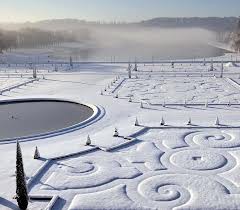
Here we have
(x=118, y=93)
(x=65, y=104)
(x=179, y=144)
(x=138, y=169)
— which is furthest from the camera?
(x=118, y=93)

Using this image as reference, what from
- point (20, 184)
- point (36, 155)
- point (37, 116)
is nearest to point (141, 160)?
point (36, 155)

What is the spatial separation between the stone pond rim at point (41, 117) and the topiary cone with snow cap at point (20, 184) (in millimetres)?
14312

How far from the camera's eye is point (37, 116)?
4472 centimetres

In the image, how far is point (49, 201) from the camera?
22.3m

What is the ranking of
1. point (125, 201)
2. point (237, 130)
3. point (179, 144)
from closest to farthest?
point (125, 201)
point (179, 144)
point (237, 130)

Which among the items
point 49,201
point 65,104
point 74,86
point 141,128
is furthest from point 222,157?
point 74,86

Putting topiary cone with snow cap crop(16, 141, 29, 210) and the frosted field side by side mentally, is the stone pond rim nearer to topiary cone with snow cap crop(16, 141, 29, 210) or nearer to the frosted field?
the frosted field

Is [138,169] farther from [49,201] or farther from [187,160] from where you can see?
[49,201]

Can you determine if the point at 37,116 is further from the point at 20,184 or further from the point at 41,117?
the point at 20,184

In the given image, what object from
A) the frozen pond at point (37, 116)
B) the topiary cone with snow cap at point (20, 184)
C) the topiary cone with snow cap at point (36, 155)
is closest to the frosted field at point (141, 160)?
the topiary cone with snow cap at point (36, 155)

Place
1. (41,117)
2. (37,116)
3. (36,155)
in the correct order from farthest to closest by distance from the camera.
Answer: (37,116) < (41,117) < (36,155)

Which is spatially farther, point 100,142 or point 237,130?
point 237,130

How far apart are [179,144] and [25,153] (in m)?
13.1

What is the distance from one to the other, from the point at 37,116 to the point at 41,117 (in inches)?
33.8
